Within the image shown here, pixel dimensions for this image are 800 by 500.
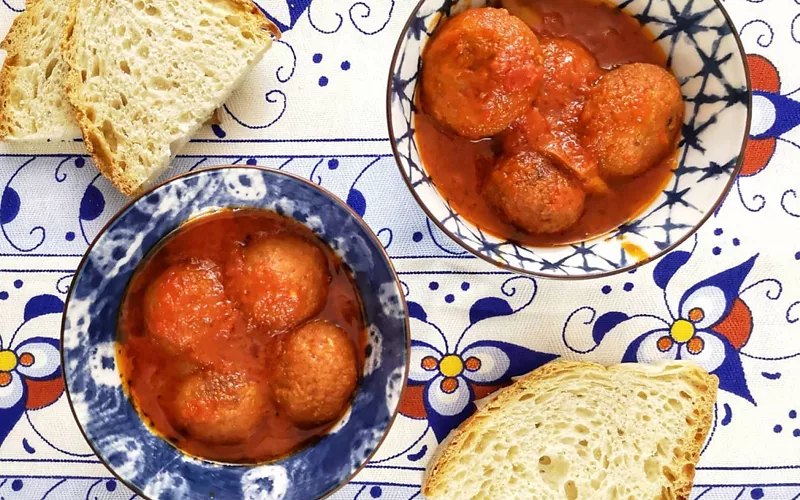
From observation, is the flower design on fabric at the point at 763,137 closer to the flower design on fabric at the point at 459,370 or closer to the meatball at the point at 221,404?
the flower design on fabric at the point at 459,370

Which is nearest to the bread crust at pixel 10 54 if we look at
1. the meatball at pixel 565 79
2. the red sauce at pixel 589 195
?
the red sauce at pixel 589 195

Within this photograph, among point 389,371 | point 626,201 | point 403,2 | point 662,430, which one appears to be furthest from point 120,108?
point 662,430

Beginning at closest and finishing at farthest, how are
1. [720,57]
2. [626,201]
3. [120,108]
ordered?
[720,57] → [626,201] → [120,108]

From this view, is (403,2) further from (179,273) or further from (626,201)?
(179,273)

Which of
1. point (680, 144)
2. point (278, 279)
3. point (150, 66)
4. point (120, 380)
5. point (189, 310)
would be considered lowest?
point (120, 380)

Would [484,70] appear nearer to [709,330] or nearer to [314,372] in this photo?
[314,372]

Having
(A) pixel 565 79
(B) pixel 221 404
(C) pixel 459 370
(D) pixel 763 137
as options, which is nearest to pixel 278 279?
(B) pixel 221 404
